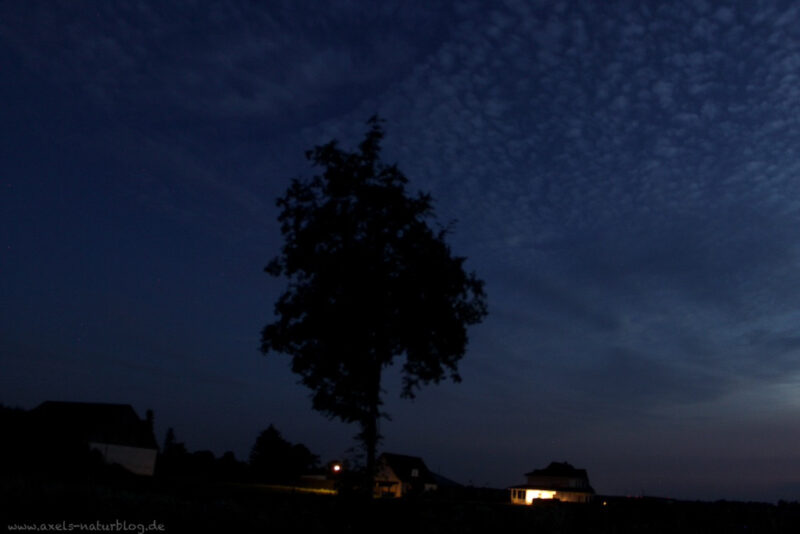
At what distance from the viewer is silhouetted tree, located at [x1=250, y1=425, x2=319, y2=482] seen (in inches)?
4102

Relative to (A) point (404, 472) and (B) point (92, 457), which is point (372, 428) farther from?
(A) point (404, 472)

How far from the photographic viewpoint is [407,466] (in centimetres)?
9819

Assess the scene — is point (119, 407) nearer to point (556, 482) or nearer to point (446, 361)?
point (446, 361)

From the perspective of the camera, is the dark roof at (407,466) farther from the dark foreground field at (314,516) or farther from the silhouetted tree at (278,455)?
the dark foreground field at (314,516)

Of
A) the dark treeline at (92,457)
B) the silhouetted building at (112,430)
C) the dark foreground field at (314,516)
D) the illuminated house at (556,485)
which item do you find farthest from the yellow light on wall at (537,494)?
the dark foreground field at (314,516)

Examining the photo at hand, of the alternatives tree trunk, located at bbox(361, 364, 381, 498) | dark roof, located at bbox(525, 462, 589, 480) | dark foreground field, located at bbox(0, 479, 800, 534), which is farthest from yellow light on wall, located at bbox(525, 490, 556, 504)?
tree trunk, located at bbox(361, 364, 381, 498)

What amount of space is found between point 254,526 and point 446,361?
53.5 ft

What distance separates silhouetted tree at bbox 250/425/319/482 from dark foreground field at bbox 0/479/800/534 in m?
83.9

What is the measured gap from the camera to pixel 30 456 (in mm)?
35844

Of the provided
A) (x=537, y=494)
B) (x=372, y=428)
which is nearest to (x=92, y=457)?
(x=372, y=428)

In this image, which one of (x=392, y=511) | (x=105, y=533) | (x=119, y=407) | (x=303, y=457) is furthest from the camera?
(x=303, y=457)

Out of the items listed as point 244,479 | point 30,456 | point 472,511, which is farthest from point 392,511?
point 244,479

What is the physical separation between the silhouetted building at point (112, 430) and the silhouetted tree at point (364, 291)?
41.9 meters

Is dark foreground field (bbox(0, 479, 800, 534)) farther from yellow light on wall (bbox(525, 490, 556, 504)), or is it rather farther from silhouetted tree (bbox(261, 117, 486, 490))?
yellow light on wall (bbox(525, 490, 556, 504))
